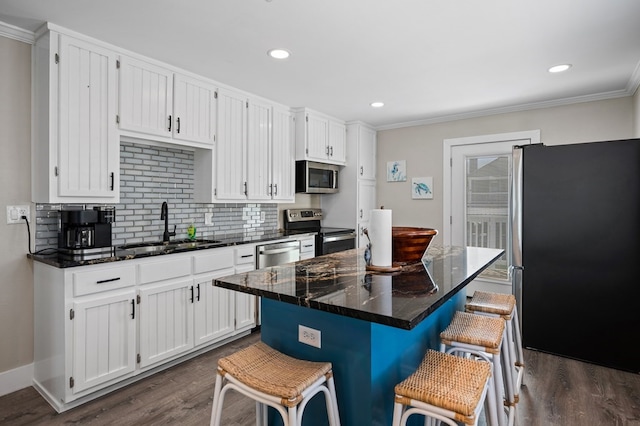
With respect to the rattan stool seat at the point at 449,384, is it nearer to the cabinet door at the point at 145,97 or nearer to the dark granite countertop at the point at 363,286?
the dark granite countertop at the point at 363,286

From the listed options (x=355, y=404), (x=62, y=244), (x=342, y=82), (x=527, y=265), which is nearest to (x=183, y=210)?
(x=62, y=244)

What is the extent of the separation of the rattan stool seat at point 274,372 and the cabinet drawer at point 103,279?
4.53 feet

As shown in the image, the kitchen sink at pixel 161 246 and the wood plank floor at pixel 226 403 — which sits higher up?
the kitchen sink at pixel 161 246

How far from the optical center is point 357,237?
188 inches

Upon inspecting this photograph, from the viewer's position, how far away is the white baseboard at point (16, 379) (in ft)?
7.72

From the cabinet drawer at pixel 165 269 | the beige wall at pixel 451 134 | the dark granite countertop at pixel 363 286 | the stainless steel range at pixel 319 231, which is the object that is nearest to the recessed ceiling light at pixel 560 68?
the beige wall at pixel 451 134

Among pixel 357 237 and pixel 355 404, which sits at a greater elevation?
pixel 357 237

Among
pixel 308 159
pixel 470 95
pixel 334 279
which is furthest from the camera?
pixel 308 159

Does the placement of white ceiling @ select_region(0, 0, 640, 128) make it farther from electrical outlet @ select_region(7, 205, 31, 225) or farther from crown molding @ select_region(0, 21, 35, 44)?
electrical outlet @ select_region(7, 205, 31, 225)

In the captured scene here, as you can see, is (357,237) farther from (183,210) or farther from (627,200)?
(627,200)

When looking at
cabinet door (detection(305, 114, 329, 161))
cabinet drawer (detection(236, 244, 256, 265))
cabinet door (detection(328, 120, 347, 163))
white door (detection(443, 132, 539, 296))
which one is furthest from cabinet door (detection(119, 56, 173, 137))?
white door (detection(443, 132, 539, 296))

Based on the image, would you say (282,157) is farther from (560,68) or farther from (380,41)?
(560,68)

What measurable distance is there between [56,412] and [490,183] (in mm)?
4649

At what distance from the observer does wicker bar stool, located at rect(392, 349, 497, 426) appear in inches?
44.1
